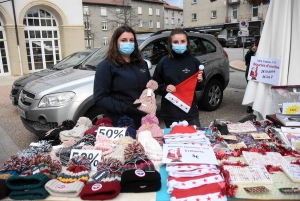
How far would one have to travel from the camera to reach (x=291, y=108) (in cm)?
252

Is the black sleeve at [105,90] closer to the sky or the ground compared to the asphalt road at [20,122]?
closer to the sky

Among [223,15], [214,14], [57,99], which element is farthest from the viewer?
[214,14]

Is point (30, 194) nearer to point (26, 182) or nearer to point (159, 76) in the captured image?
point (26, 182)

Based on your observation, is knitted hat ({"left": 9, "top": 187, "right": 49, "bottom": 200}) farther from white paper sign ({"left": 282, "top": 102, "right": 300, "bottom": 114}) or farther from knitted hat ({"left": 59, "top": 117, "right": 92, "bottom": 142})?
white paper sign ({"left": 282, "top": 102, "right": 300, "bottom": 114})

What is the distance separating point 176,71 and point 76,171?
1736 mm

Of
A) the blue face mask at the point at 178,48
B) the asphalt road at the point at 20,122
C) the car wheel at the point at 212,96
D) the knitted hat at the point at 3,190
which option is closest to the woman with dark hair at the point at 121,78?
the blue face mask at the point at 178,48

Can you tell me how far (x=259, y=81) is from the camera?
10.7 ft

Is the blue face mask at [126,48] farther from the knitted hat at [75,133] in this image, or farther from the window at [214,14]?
the window at [214,14]

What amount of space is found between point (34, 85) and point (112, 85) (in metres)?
2.79

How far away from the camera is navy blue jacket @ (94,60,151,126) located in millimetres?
2457

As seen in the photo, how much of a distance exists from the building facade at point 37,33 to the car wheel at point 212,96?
14.6 m

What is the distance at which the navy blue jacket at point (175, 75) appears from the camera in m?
2.98

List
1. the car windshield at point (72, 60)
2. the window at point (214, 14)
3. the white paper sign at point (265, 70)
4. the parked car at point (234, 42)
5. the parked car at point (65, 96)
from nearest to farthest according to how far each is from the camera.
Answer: the white paper sign at point (265, 70) < the parked car at point (65, 96) < the car windshield at point (72, 60) < the parked car at point (234, 42) < the window at point (214, 14)

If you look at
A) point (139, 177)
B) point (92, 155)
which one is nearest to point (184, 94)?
point (92, 155)
